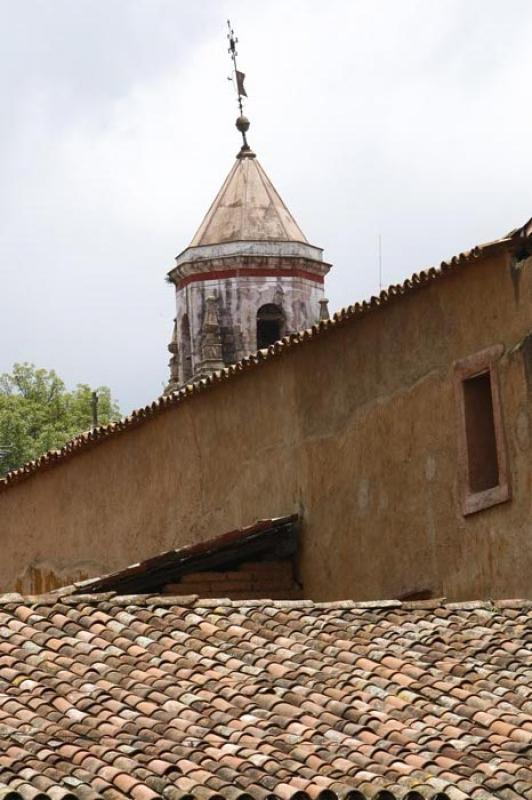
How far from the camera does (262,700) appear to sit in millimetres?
11844

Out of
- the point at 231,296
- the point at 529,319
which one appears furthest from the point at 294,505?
the point at 231,296

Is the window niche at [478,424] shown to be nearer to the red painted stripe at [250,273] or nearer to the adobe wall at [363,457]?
the adobe wall at [363,457]

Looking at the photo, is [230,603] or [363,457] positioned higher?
[363,457]

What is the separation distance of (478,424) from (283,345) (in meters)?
2.82

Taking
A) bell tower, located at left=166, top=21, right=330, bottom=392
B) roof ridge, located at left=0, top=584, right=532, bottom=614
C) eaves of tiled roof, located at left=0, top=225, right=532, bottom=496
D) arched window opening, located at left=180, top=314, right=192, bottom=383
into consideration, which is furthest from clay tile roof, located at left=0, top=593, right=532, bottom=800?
arched window opening, located at left=180, top=314, right=192, bottom=383

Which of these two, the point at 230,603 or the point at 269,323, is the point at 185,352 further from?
the point at 230,603

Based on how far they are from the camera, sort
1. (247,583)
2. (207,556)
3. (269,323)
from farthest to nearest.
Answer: (269,323) < (247,583) < (207,556)

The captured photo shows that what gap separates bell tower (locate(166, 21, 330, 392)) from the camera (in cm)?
3008

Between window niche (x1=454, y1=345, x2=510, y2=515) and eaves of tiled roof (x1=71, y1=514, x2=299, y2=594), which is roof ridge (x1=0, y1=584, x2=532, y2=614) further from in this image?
eaves of tiled roof (x1=71, y1=514, x2=299, y2=594)

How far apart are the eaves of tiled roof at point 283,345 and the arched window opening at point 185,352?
683 cm

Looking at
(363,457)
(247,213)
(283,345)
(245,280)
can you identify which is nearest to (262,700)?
(363,457)

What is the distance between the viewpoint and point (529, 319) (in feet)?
51.3

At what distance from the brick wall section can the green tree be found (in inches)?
1251

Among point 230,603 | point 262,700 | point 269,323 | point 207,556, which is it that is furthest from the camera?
point 269,323
